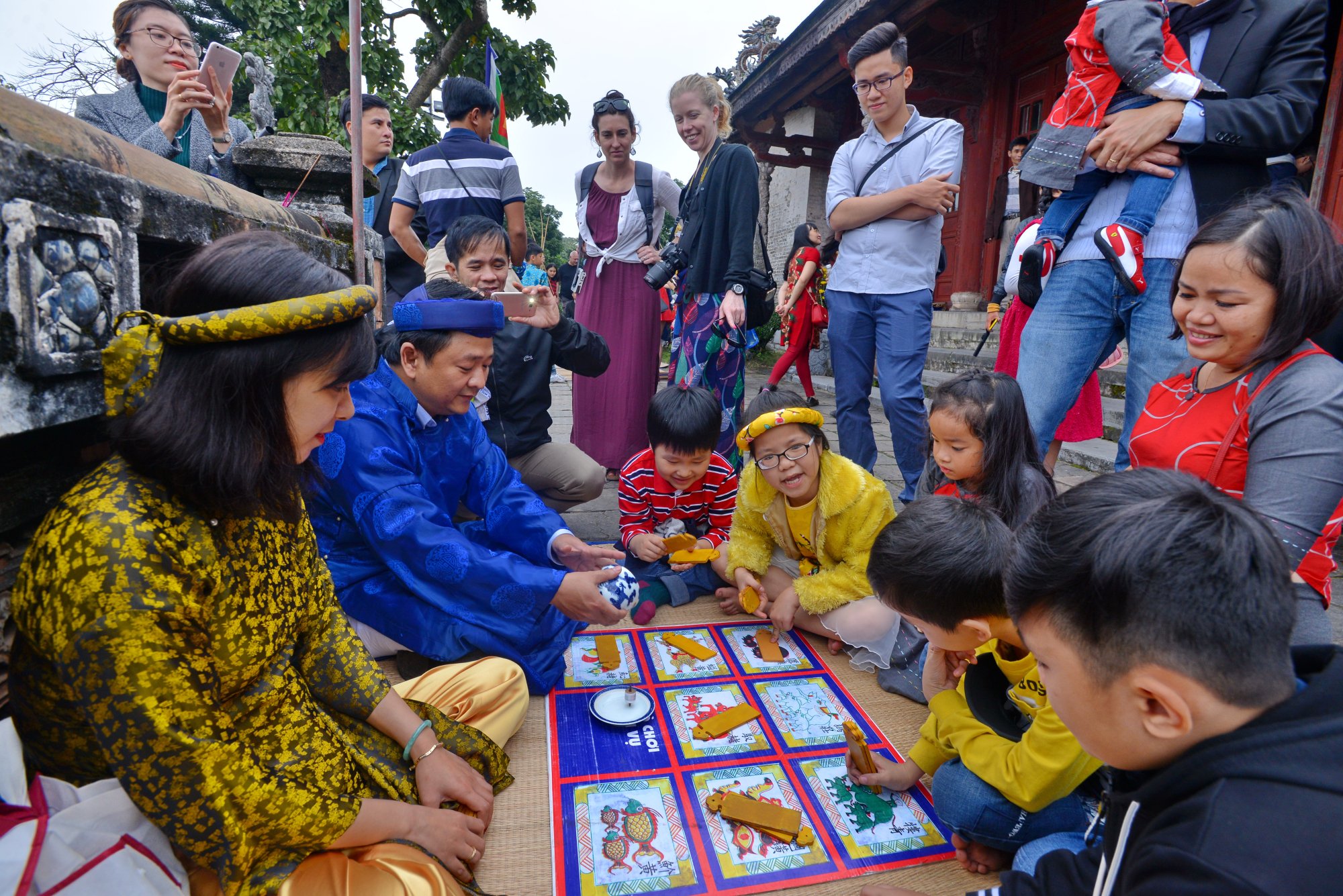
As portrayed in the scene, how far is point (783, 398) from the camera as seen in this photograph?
2.77m

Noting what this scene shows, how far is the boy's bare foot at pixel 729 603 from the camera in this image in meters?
2.77

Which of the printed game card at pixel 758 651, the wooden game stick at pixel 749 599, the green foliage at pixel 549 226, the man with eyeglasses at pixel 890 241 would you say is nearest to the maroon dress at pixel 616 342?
the man with eyeglasses at pixel 890 241

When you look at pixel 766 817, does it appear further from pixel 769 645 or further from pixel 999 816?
pixel 769 645

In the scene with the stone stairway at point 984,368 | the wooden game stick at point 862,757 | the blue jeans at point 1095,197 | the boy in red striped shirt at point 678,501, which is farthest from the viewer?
the stone stairway at point 984,368

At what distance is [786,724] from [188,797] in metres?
1.47

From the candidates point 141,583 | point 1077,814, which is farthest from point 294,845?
point 1077,814

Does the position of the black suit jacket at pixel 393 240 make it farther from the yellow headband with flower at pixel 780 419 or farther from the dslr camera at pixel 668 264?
the yellow headband with flower at pixel 780 419

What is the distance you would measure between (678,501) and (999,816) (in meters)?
1.85

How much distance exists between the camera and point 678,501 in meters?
3.13

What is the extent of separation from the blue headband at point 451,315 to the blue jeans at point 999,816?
1806 mm

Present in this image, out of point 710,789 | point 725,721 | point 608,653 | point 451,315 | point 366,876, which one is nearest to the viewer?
point 366,876

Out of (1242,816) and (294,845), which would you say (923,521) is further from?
(294,845)

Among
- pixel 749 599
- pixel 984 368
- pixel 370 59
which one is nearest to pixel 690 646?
pixel 749 599

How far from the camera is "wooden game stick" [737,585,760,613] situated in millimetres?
2682
